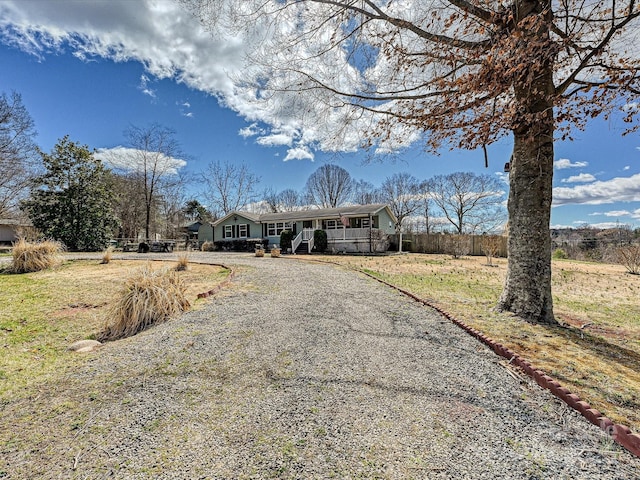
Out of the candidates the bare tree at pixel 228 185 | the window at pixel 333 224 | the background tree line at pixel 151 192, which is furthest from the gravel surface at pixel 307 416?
the bare tree at pixel 228 185

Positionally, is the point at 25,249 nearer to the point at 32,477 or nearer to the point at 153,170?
the point at 32,477

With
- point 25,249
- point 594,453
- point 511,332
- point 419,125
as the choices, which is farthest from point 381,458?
point 25,249

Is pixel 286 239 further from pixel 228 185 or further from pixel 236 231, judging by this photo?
pixel 228 185

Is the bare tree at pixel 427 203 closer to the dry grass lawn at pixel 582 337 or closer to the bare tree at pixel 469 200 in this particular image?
the bare tree at pixel 469 200

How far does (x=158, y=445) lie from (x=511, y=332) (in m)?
4.25

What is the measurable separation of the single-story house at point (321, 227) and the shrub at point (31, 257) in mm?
13390

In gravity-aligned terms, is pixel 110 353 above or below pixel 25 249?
below

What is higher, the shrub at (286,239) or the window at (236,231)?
the window at (236,231)

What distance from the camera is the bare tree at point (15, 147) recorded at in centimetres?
1755

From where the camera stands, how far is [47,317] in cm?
491

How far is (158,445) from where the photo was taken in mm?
1796

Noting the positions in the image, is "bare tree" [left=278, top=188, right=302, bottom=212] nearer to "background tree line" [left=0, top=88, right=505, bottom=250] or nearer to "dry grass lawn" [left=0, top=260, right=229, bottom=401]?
A: "background tree line" [left=0, top=88, right=505, bottom=250]

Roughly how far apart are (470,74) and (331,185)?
1379 inches

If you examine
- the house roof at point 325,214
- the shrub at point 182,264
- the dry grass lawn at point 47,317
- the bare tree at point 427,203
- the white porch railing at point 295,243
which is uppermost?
the bare tree at point 427,203
